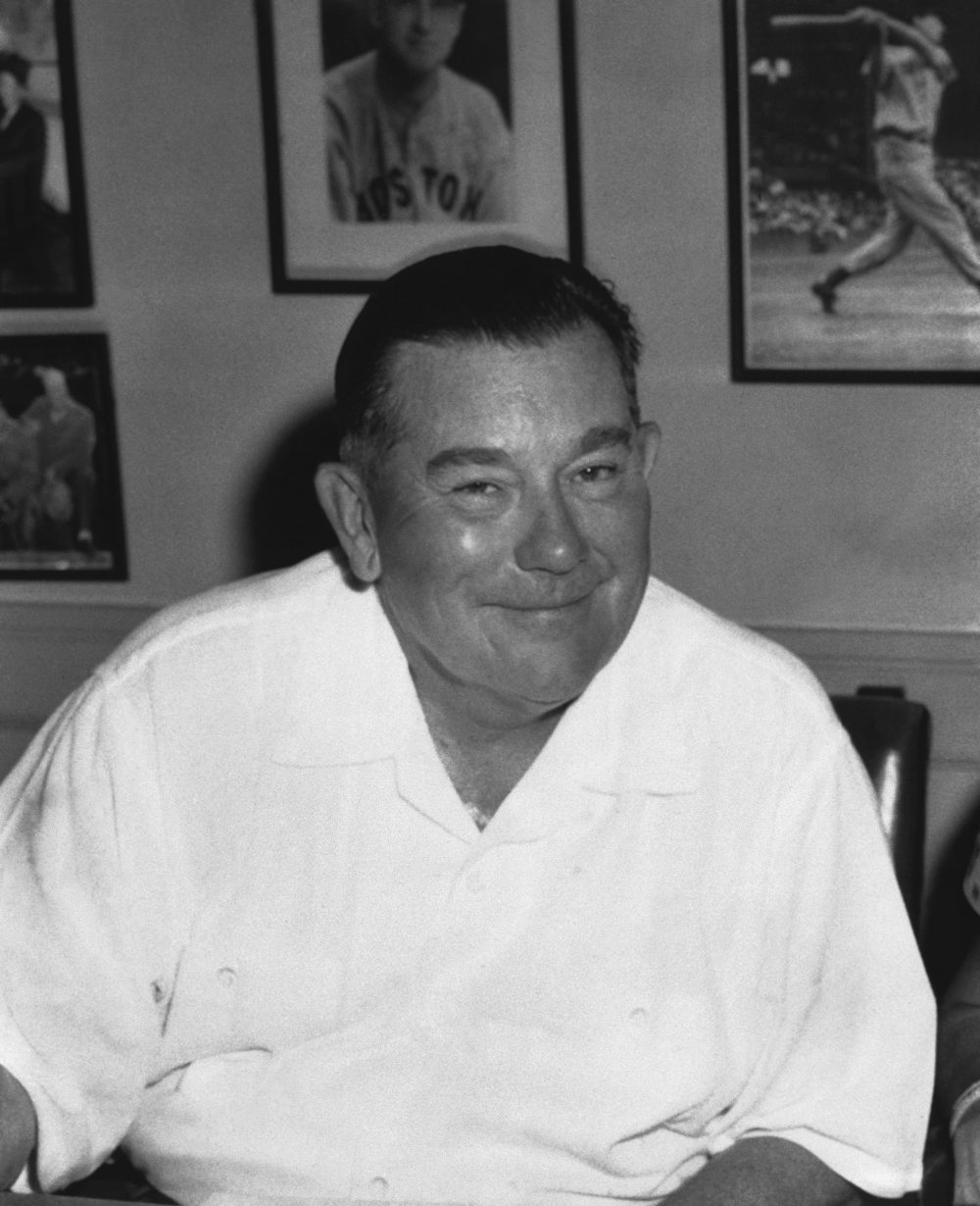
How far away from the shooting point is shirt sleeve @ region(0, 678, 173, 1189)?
1.76 metres

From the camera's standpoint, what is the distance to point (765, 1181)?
1728 millimetres

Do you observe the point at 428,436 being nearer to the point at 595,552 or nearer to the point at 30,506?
the point at 595,552

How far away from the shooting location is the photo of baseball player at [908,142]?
9.84 feet

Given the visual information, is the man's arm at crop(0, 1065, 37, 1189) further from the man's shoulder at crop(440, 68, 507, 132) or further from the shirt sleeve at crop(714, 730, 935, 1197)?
the man's shoulder at crop(440, 68, 507, 132)

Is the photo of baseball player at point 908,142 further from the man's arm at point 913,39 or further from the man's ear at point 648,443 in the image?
the man's ear at point 648,443

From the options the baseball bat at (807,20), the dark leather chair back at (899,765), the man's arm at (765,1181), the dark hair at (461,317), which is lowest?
the man's arm at (765,1181)

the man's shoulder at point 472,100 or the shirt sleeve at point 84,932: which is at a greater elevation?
the man's shoulder at point 472,100

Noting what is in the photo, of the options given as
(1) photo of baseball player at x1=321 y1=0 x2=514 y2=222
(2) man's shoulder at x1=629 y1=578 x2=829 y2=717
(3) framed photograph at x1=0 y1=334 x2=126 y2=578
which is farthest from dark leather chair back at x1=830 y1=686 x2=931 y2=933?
(3) framed photograph at x1=0 y1=334 x2=126 y2=578

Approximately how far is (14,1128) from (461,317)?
819mm

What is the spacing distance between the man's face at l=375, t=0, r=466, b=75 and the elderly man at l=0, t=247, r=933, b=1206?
153cm

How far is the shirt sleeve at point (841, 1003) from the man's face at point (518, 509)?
0.27m

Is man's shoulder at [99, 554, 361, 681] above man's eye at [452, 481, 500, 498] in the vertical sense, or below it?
below

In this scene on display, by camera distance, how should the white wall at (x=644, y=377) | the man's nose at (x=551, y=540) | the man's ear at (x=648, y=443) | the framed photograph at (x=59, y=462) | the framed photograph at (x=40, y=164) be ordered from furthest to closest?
the framed photograph at (x=59, y=462), the framed photograph at (x=40, y=164), the white wall at (x=644, y=377), the man's ear at (x=648, y=443), the man's nose at (x=551, y=540)

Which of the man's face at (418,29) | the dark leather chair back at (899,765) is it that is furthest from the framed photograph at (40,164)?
the dark leather chair back at (899,765)
